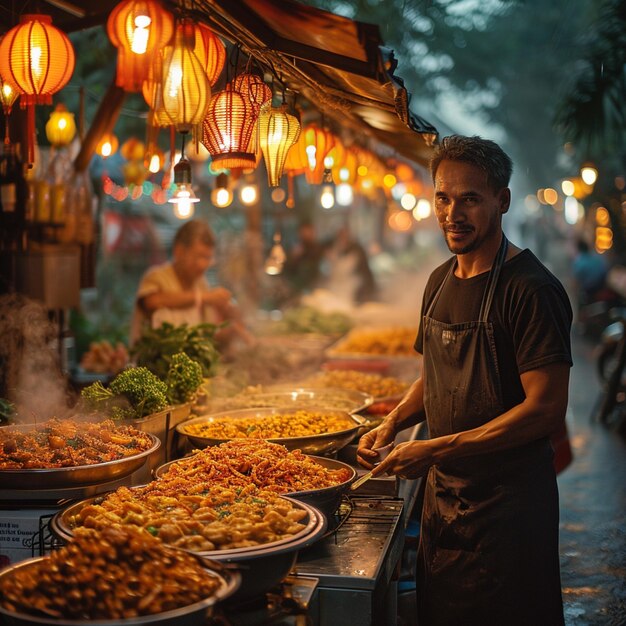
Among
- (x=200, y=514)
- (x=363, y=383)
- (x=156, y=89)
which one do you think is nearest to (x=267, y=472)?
(x=200, y=514)

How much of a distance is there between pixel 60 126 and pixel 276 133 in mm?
3533

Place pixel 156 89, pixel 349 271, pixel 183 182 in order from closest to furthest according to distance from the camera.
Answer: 1. pixel 183 182
2. pixel 156 89
3. pixel 349 271

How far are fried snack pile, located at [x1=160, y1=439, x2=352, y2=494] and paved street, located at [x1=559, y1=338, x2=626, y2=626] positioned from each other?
9.52 ft

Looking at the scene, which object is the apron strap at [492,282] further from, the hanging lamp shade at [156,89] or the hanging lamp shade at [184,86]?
the hanging lamp shade at [156,89]

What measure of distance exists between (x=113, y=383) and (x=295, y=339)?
5.70 metres

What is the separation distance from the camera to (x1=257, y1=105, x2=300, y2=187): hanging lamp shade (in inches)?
178

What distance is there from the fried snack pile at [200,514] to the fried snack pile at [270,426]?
3.31ft

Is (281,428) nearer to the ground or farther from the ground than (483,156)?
nearer to the ground

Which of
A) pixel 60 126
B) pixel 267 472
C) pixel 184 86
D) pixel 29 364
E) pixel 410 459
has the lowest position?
pixel 267 472

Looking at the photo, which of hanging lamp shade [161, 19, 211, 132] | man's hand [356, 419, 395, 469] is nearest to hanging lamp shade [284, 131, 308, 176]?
hanging lamp shade [161, 19, 211, 132]

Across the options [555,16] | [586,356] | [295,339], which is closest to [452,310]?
[295,339]

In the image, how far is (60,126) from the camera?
7.27m

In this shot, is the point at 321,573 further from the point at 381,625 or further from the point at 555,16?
the point at 555,16

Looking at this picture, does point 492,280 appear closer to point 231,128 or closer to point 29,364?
point 231,128
